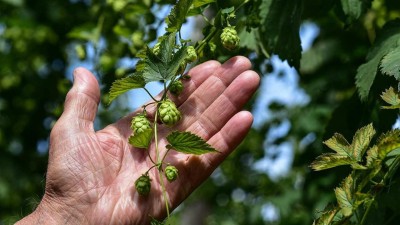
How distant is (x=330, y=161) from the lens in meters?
1.42

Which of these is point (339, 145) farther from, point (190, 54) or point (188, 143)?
point (190, 54)

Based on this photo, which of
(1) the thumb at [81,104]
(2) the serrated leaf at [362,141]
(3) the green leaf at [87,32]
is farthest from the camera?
(3) the green leaf at [87,32]

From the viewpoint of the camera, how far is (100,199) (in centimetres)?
190

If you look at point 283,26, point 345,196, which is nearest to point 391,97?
point 345,196

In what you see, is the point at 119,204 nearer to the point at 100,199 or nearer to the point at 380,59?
the point at 100,199

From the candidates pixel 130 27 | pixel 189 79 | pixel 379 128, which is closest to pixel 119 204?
pixel 189 79

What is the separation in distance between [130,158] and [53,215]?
282 mm

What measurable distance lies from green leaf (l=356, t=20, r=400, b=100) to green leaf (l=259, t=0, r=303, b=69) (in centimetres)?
23

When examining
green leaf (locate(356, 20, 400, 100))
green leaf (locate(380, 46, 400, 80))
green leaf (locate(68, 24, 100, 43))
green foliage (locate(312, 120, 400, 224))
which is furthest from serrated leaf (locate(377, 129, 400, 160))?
green leaf (locate(68, 24, 100, 43))

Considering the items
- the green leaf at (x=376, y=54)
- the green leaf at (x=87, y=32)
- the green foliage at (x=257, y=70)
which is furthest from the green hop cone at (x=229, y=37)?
the green leaf at (x=87, y=32)

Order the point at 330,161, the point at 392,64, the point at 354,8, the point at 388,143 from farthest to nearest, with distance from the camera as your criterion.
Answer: the point at 354,8 < the point at 392,64 < the point at 330,161 < the point at 388,143

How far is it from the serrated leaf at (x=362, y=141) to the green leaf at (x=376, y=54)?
0.32 metres

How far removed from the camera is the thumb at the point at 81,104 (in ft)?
6.59

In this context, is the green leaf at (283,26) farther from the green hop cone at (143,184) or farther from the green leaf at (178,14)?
the green hop cone at (143,184)
